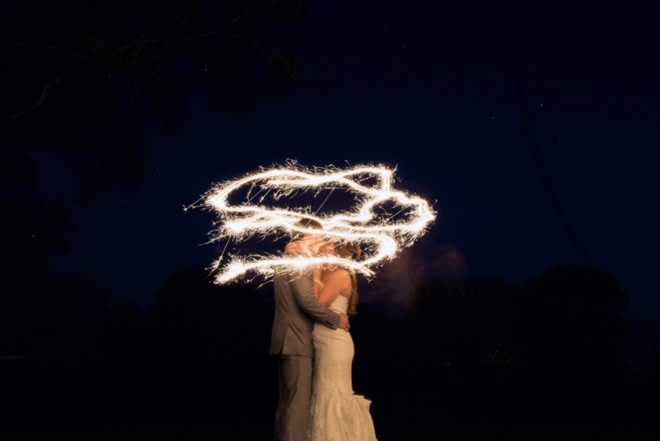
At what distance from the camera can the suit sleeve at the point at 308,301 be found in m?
7.29

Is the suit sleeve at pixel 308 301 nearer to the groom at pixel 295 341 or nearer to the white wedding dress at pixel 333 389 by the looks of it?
the groom at pixel 295 341

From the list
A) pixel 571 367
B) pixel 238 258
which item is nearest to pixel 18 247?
pixel 571 367

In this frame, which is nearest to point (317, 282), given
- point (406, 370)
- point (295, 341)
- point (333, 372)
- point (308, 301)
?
point (308, 301)

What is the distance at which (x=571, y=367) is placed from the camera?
21531mm

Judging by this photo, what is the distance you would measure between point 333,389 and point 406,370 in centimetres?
1485

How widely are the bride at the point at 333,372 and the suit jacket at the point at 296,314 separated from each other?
0.46 ft

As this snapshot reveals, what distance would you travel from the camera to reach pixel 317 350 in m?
7.53

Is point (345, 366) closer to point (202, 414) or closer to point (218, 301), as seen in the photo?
point (202, 414)

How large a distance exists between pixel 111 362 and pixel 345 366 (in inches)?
610

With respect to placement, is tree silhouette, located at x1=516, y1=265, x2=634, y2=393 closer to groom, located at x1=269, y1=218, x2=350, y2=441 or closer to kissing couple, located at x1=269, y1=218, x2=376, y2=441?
kissing couple, located at x1=269, y1=218, x2=376, y2=441

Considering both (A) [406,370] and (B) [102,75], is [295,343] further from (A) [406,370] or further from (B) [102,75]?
(A) [406,370]

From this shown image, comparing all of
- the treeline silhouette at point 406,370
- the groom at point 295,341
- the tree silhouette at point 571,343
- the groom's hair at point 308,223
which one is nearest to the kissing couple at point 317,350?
the groom at point 295,341

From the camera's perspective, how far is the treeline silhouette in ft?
41.2

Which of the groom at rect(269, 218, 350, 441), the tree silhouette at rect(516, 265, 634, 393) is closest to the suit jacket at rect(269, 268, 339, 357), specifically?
the groom at rect(269, 218, 350, 441)
